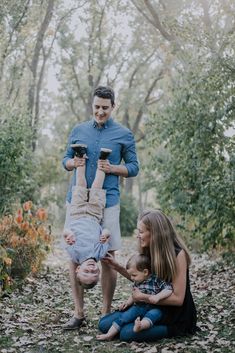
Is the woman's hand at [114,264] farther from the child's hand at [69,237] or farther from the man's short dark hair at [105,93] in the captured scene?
the man's short dark hair at [105,93]

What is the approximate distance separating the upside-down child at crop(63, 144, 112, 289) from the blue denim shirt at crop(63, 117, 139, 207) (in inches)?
3.7

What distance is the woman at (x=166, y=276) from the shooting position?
14.5ft

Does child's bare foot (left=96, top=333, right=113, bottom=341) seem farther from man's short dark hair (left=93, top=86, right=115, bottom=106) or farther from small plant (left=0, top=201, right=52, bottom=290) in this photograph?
small plant (left=0, top=201, right=52, bottom=290)

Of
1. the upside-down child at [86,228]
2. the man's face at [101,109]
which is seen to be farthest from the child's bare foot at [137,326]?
the man's face at [101,109]

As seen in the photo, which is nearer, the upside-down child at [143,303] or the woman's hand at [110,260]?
the upside-down child at [143,303]

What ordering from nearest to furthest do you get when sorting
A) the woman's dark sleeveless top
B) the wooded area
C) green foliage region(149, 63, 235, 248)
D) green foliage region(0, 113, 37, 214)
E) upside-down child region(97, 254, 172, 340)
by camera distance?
upside-down child region(97, 254, 172, 340) < the woman's dark sleeveless top < the wooded area < green foliage region(149, 63, 235, 248) < green foliage region(0, 113, 37, 214)

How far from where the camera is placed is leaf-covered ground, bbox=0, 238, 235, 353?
4.29 m

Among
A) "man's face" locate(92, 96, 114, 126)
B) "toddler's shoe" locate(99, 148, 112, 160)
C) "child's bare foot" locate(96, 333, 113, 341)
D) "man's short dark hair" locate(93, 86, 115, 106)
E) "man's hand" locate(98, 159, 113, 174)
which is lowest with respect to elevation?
"child's bare foot" locate(96, 333, 113, 341)

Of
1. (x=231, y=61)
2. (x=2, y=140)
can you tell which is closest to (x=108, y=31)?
(x=2, y=140)

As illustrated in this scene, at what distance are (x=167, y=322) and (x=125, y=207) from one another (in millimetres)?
17102

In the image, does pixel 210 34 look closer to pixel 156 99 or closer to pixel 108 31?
pixel 108 31

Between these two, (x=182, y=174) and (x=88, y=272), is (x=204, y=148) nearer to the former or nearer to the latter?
(x=182, y=174)

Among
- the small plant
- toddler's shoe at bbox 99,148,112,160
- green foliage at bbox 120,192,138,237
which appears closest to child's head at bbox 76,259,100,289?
toddler's shoe at bbox 99,148,112,160

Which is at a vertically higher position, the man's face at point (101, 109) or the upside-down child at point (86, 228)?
the man's face at point (101, 109)
